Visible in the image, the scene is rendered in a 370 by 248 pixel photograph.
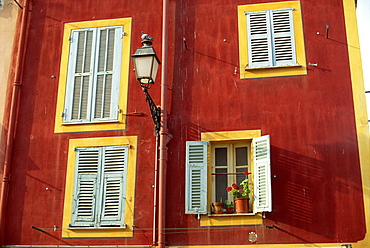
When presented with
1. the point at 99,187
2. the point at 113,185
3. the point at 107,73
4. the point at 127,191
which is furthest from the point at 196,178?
the point at 107,73

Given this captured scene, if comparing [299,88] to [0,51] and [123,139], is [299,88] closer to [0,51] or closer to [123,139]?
A: [123,139]

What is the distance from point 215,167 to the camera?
35.9ft

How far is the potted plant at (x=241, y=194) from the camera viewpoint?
1032cm

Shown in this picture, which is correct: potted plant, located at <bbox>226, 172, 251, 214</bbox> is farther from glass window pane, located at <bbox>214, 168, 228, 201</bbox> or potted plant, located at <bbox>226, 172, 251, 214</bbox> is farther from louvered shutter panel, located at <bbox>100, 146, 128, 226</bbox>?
louvered shutter panel, located at <bbox>100, 146, 128, 226</bbox>

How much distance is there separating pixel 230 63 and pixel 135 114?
2142 millimetres

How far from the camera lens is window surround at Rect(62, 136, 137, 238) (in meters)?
10.7

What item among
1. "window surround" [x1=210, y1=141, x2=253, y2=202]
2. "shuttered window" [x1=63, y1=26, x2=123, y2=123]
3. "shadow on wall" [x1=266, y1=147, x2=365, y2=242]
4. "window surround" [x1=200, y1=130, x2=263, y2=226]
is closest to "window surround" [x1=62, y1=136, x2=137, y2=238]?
"shuttered window" [x1=63, y1=26, x2=123, y2=123]

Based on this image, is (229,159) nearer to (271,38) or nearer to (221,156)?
(221,156)

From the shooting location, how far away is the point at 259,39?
11445 millimetres

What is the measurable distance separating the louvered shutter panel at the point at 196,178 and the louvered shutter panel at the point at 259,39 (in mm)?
1964

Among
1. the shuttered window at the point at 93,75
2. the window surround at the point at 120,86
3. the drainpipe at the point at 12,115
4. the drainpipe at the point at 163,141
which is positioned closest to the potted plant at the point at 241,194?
the drainpipe at the point at 163,141

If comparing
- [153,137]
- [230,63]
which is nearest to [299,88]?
[230,63]

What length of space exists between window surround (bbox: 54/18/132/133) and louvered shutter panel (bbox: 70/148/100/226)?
0.51m

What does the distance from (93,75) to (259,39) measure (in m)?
3.48
